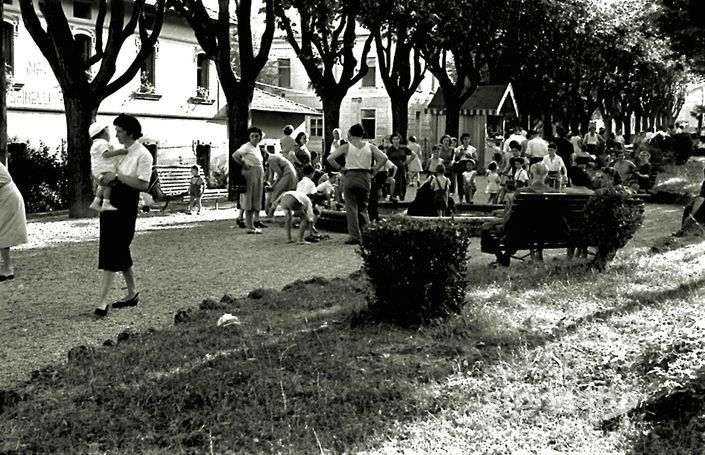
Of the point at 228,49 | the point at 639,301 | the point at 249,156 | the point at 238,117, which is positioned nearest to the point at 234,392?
the point at 639,301

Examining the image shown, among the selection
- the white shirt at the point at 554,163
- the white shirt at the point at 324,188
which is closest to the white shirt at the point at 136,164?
the white shirt at the point at 324,188

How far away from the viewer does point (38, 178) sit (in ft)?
78.4

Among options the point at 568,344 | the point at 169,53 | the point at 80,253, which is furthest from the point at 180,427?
the point at 169,53

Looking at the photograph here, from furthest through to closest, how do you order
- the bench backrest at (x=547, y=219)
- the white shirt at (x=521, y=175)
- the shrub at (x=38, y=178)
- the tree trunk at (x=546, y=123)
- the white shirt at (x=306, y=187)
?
the tree trunk at (x=546, y=123) → the shrub at (x=38, y=178) → the white shirt at (x=521, y=175) → the white shirt at (x=306, y=187) → the bench backrest at (x=547, y=219)

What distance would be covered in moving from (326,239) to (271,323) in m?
7.72

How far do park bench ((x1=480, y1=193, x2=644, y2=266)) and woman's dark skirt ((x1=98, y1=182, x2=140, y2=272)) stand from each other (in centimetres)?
444

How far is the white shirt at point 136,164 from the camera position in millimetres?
8969

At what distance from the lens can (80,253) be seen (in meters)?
13.8

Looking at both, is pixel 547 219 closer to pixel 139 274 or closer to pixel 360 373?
pixel 139 274

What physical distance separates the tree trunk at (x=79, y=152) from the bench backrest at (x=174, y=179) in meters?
6.94

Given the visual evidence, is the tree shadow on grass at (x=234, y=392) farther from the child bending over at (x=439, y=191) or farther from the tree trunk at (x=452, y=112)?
the tree trunk at (x=452, y=112)

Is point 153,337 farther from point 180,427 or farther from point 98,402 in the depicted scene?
point 180,427

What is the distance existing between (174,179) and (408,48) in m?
8.70

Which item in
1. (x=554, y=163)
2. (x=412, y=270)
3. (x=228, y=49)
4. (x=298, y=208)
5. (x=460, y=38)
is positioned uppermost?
(x=460, y=38)
